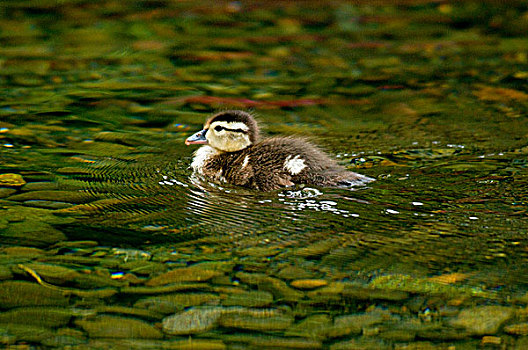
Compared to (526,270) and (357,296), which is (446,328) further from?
(526,270)

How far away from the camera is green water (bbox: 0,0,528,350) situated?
3797mm

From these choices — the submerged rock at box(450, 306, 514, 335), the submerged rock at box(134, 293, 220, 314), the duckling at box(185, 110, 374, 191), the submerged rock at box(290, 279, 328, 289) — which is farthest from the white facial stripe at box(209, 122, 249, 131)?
the submerged rock at box(450, 306, 514, 335)

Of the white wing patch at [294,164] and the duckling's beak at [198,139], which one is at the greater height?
the duckling's beak at [198,139]

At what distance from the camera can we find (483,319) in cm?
379

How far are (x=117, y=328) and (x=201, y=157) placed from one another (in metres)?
2.66

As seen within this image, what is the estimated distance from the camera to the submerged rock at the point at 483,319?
3713 mm

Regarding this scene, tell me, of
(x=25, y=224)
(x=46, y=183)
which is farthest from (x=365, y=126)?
(x=25, y=224)

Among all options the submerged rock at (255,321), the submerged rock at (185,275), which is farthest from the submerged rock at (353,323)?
the submerged rock at (185,275)

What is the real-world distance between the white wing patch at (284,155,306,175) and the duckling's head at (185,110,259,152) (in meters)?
0.68

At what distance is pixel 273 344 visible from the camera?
3.57m

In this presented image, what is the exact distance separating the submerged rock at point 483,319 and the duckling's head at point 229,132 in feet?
9.00

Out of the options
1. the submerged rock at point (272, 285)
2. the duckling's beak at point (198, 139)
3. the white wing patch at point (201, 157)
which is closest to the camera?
the submerged rock at point (272, 285)

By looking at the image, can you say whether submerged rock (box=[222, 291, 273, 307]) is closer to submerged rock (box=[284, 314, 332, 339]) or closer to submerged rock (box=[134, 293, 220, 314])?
submerged rock (box=[134, 293, 220, 314])

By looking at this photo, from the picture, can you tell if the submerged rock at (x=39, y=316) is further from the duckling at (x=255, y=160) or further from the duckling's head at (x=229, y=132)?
the duckling's head at (x=229, y=132)
